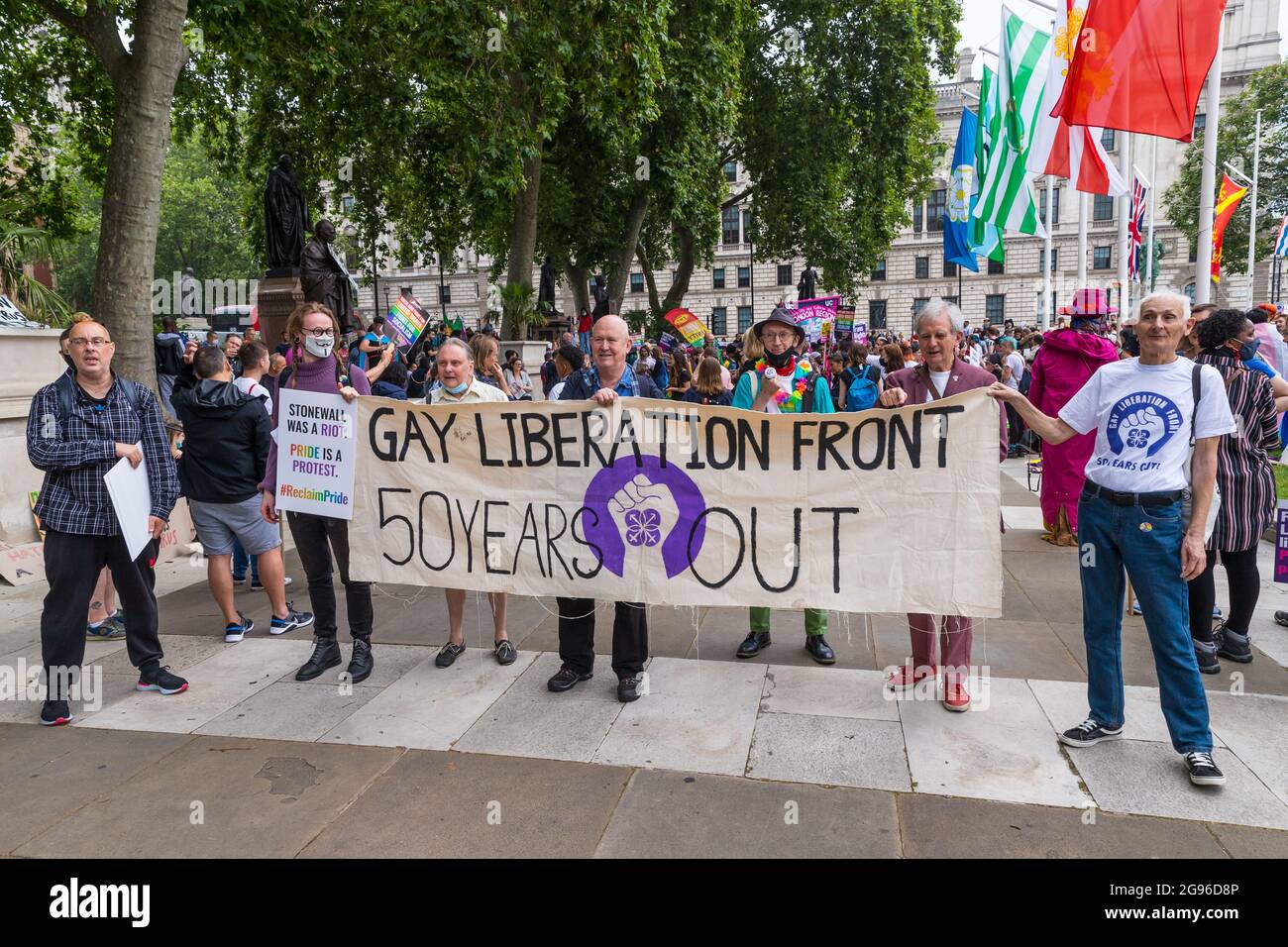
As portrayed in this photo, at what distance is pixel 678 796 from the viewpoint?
3.60 m

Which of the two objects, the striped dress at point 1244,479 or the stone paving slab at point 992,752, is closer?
the stone paving slab at point 992,752

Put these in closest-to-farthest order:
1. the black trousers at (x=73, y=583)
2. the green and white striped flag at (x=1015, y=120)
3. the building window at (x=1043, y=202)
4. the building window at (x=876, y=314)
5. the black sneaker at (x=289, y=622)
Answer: the black trousers at (x=73, y=583) < the black sneaker at (x=289, y=622) < the green and white striped flag at (x=1015, y=120) < the building window at (x=1043, y=202) < the building window at (x=876, y=314)

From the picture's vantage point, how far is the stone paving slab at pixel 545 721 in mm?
4090

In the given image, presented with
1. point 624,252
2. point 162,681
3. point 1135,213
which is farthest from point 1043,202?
point 162,681

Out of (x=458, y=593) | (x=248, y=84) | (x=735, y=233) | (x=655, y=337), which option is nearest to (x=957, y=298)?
(x=735, y=233)

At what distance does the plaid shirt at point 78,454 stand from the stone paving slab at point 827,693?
3.61 metres

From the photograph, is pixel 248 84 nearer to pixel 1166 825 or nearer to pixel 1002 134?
pixel 1002 134

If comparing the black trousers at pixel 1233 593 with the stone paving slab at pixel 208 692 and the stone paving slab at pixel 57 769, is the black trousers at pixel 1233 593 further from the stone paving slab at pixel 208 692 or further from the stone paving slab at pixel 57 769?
the stone paving slab at pixel 57 769

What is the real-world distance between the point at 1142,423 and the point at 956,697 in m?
1.63

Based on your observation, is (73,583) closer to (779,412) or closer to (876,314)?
(779,412)

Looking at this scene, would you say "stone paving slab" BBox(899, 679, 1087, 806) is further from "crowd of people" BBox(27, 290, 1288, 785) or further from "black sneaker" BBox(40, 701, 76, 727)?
"black sneaker" BBox(40, 701, 76, 727)

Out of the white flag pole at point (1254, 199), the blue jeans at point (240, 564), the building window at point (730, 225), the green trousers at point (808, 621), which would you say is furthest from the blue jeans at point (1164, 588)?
the building window at point (730, 225)

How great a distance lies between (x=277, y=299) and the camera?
12867mm

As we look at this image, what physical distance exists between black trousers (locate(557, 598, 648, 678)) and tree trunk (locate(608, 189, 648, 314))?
2056 centimetres
